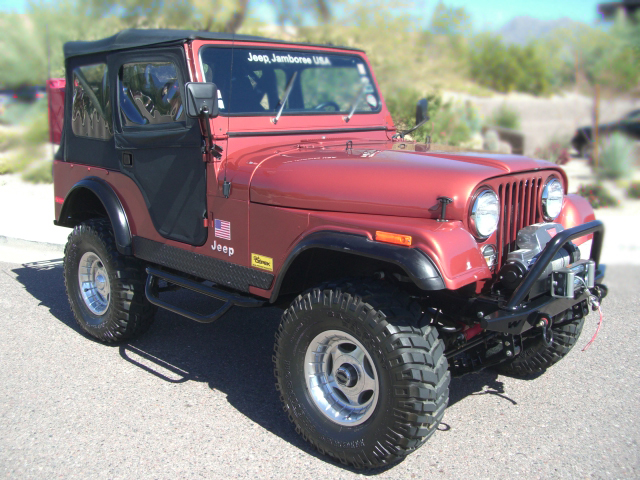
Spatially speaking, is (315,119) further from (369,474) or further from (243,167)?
(369,474)

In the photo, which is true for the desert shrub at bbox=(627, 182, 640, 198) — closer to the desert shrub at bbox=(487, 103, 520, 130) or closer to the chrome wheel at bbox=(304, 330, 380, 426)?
the desert shrub at bbox=(487, 103, 520, 130)

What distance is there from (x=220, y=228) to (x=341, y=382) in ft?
3.87

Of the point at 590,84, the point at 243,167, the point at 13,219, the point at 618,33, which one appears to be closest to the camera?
the point at 243,167

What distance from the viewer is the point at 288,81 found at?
13.9 feet

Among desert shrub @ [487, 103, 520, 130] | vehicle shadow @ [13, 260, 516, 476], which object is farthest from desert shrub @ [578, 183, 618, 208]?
desert shrub @ [487, 103, 520, 130]

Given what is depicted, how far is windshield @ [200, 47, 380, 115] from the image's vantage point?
3750 mm

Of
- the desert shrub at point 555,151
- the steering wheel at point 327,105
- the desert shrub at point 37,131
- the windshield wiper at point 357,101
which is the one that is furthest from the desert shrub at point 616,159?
the desert shrub at point 37,131

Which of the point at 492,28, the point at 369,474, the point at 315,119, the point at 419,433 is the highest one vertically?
the point at 492,28

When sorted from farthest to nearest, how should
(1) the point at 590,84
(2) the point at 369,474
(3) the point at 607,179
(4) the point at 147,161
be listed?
(1) the point at 590,84
(3) the point at 607,179
(4) the point at 147,161
(2) the point at 369,474

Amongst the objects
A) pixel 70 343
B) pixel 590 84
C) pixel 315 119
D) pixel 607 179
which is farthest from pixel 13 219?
pixel 590 84

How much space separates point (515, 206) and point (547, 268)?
1.33ft

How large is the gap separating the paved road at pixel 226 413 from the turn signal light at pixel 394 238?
1181 millimetres

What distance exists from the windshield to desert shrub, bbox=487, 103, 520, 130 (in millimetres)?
12860

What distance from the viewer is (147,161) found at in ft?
13.0
